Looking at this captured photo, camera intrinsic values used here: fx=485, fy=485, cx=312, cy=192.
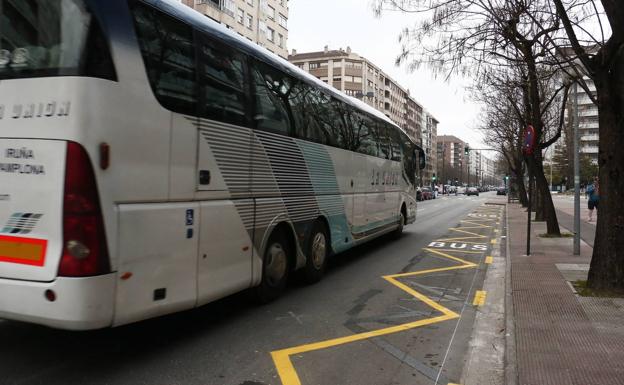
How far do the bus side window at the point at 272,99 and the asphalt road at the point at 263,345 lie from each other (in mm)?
2389

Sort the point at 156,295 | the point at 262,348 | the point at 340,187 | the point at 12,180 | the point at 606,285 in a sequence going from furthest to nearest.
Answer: the point at 340,187 → the point at 606,285 → the point at 262,348 → the point at 156,295 → the point at 12,180


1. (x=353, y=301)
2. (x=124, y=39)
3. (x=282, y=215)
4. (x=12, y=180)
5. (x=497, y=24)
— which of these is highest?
(x=497, y=24)

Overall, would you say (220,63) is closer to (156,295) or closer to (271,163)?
(271,163)

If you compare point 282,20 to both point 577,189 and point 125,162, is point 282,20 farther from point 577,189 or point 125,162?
point 125,162

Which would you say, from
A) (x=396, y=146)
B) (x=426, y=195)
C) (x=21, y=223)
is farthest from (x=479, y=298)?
(x=426, y=195)

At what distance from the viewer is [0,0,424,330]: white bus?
359cm

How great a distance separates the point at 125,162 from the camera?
12.6 ft

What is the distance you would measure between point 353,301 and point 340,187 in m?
2.59

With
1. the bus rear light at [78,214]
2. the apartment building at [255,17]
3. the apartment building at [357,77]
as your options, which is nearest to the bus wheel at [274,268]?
the bus rear light at [78,214]

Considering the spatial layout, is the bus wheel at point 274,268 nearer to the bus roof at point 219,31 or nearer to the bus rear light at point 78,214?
the bus roof at point 219,31

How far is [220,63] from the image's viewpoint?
516 centimetres

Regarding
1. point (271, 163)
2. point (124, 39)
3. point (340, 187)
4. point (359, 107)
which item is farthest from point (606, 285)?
point (124, 39)

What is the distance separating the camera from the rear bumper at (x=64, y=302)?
3568 mm

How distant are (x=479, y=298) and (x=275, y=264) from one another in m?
3.17
